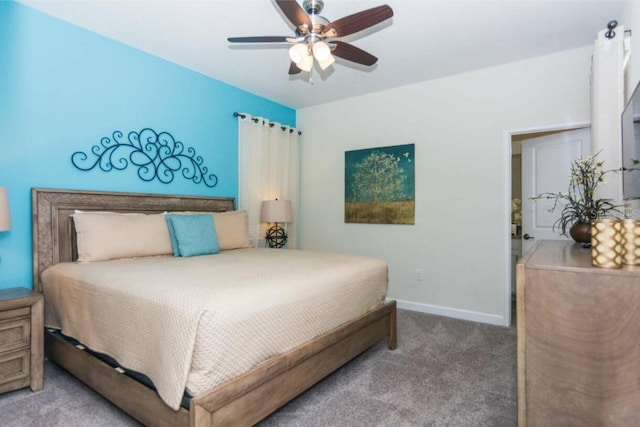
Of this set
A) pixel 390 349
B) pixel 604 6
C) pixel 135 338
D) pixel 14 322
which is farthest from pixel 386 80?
pixel 14 322

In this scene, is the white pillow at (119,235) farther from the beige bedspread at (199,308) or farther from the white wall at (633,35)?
the white wall at (633,35)

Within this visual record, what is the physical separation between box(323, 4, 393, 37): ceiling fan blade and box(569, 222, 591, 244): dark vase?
160cm

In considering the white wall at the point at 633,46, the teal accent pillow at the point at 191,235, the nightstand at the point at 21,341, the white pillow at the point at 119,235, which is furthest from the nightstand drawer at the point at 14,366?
the white wall at the point at 633,46

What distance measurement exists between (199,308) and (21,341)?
4.82 ft

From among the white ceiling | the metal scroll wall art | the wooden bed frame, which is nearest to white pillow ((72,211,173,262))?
the wooden bed frame

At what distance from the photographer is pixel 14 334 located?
6.73 feet

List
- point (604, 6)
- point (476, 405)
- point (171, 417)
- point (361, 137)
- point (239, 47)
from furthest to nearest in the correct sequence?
point (361, 137) < point (239, 47) < point (604, 6) < point (476, 405) < point (171, 417)

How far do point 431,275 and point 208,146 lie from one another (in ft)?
9.20

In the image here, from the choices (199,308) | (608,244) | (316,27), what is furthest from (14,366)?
(608,244)

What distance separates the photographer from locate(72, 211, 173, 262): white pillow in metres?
2.51

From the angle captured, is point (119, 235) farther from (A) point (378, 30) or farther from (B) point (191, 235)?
(A) point (378, 30)

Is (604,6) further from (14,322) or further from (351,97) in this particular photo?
(14,322)

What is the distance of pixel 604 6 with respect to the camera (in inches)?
94.3

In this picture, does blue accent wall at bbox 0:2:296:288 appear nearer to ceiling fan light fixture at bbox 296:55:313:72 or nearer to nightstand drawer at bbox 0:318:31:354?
nightstand drawer at bbox 0:318:31:354
